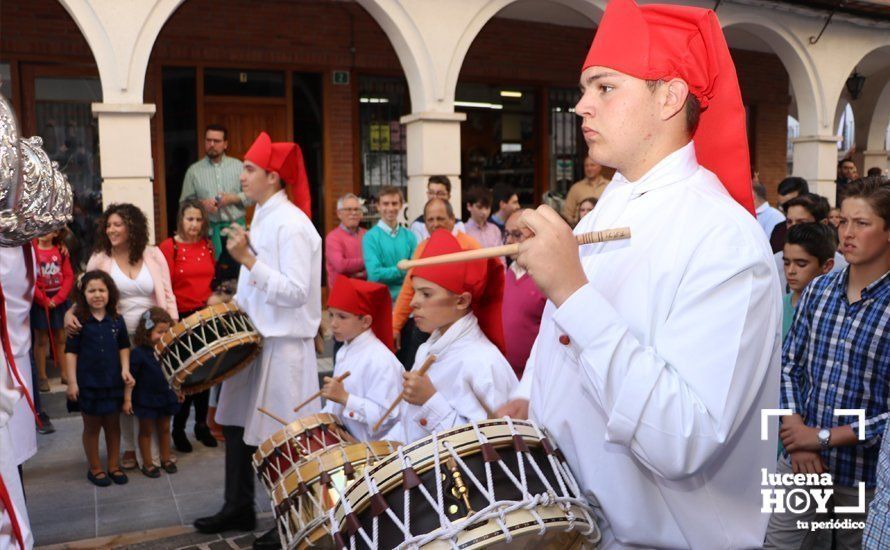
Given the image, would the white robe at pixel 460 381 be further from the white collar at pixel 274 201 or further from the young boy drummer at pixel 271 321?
the white collar at pixel 274 201

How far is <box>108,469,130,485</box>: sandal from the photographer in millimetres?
5848

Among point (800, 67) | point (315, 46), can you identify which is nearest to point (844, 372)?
point (315, 46)

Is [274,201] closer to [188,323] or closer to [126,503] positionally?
[188,323]

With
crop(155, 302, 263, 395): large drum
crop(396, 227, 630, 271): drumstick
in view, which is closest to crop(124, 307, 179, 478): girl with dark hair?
crop(155, 302, 263, 395): large drum

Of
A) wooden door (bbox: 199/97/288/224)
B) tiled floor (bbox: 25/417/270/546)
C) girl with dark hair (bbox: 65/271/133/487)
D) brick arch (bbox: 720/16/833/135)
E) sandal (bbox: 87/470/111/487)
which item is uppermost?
brick arch (bbox: 720/16/833/135)

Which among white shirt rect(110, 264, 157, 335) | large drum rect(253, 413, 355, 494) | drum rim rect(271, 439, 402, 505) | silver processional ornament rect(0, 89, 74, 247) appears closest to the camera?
silver processional ornament rect(0, 89, 74, 247)

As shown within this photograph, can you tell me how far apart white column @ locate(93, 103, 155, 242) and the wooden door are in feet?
9.03

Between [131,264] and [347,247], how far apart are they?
2.24m

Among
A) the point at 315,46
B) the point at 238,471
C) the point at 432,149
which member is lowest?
the point at 238,471

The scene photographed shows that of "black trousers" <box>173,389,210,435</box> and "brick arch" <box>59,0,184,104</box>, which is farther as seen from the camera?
"brick arch" <box>59,0,184,104</box>

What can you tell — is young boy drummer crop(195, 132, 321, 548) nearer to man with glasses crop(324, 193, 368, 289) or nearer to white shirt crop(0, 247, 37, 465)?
white shirt crop(0, 247, 37, 465)

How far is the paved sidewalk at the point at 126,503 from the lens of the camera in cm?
480

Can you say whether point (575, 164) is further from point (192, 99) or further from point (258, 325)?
point (258, 325)

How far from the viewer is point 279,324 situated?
183 inches
